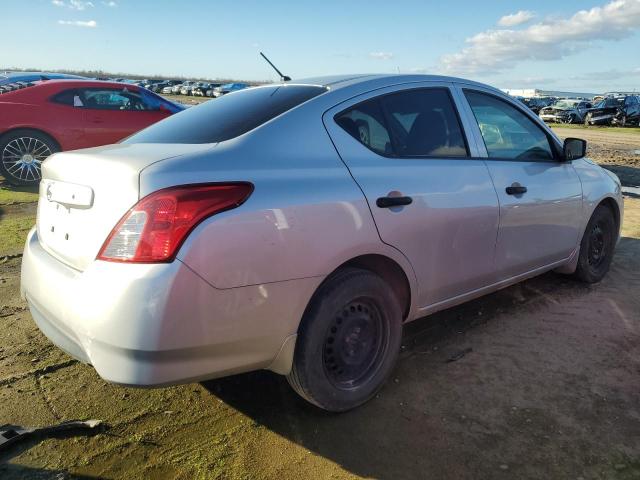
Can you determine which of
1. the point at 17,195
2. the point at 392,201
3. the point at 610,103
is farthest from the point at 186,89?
the point at 392,201

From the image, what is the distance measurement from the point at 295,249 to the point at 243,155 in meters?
0.46

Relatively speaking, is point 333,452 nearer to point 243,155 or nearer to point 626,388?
point 243,155

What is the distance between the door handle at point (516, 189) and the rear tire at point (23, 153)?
23.4 ft

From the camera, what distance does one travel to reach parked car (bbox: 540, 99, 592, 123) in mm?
30094

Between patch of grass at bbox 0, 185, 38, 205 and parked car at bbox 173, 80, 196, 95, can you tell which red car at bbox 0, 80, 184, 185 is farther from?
parked car at bbox 173, 80, 196, 95

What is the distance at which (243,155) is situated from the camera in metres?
2.27

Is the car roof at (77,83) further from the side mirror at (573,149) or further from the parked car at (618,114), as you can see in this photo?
the parked car at (618,114)

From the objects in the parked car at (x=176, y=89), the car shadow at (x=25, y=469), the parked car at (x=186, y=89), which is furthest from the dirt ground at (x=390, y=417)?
the parked car at (x=176, y=89)

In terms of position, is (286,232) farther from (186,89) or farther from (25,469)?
(186,89)

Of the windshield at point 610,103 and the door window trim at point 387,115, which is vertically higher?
the windshield at point 610,103

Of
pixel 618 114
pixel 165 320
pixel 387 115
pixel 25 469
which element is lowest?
pixel 25 469

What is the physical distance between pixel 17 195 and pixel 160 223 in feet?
22.8

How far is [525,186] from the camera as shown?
3.51 meters

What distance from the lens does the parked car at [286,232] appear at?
2023 millimetres
